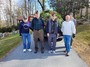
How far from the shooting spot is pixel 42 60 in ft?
36.5

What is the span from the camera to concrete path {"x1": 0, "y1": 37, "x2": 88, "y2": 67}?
10.3 meters

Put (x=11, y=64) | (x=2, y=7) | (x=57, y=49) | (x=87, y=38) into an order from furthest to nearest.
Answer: (x=2, y=7) < (x=87, y=38) < (x=57, y=49) < (x=11, y=64)

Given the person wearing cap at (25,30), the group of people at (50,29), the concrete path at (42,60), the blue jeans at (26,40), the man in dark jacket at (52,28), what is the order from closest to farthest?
the concrete path at (42,60)
the group of people at (50,29)
the man in dark jacket at (52,28)
the person wearing cap at (25,30)
the blue jeans at (26,40)

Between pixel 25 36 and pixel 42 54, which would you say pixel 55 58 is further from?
pixel 25 36

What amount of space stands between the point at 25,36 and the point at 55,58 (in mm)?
2244

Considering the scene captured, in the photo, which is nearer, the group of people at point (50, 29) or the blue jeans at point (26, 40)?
the group of people at point (50, 29)

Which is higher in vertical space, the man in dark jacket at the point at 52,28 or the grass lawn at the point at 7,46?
the man in dark jacket at the point at 52,28

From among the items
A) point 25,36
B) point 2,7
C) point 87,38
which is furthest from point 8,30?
point 25,36

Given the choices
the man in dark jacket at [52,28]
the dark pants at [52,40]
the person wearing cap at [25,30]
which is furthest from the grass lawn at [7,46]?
the man in dark jacket at [52,28]

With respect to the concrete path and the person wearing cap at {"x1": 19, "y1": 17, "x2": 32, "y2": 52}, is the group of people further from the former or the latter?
the concrete path

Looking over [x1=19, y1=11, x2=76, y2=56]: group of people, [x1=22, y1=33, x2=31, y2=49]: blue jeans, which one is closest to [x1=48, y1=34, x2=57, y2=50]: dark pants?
[x1=19, y1=11, x2=76, y2=56]: group of people

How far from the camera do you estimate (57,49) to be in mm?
13344

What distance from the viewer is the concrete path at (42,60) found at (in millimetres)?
10348

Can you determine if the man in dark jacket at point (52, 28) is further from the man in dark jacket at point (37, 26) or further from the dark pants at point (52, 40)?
the man in dark jacket at point (37, 26)
